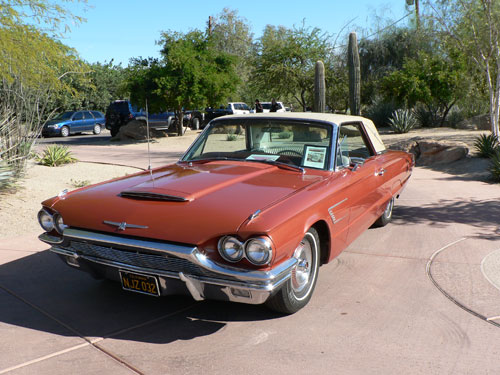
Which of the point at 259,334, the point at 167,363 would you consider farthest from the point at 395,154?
the point at 167,363

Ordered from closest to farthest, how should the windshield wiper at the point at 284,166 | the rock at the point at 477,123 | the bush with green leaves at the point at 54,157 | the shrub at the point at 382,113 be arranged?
the windshield wiper at the point at 284,166 < the bush with green leaves at the point at 54,157 < the rock at the point at 477,123 < the shrub at the point at 382,113

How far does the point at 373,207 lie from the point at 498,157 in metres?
5.85

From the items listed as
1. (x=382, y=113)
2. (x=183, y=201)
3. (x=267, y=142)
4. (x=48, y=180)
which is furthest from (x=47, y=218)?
(x=382, y=113)

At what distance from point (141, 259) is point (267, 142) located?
206 centimetres

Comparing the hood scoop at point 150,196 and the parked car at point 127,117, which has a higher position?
the parked car at point 127,117

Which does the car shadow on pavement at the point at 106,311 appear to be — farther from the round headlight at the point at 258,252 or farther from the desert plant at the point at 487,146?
the desert plant at the point at 487,146

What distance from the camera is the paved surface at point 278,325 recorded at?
3131 mm

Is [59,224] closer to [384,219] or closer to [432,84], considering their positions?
[384,219]

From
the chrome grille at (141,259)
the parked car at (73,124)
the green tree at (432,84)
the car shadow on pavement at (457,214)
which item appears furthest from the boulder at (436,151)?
the parked car at (73,124)

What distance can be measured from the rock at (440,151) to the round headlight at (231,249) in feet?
34.7

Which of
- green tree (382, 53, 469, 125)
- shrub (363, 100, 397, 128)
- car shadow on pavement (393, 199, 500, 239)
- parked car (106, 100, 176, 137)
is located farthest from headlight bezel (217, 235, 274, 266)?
parked car (106, 100, 176, 137)

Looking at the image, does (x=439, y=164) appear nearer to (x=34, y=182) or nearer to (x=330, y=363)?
(x=34, y=182)

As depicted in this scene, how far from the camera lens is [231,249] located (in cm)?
322

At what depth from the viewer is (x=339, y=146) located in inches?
188
